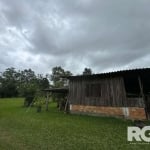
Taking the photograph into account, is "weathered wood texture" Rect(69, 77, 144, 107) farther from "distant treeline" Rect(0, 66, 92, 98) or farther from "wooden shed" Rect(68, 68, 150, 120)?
"distant treeline" Rect(0, 66, 92, 98)

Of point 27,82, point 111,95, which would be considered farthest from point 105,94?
point 27,82

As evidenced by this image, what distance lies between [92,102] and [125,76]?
357 cm

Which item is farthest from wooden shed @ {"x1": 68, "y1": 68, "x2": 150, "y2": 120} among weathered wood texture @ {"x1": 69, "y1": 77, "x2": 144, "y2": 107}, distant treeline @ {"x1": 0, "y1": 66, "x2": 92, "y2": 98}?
distant treeline @ {"x1": 0, "y1": 66, "x2": 92, "y2": 98}

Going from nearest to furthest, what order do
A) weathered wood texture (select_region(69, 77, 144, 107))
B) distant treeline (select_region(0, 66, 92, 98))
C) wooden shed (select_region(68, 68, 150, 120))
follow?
wooden shed (select_region(68, 68, 150, 120)) < weathered wood texture (select_region(69, 77, 144, 107)) < distant treeline (select_region(0, 66, 92, 98))

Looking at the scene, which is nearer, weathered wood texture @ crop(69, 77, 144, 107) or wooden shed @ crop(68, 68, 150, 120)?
wooden shed @ crop(68, 68, 150, 120)

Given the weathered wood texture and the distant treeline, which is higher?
the distant treeline

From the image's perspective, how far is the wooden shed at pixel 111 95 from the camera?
12.4 m

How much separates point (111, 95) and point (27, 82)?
29.8m

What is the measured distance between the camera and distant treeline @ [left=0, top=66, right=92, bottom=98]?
3177 centimetres

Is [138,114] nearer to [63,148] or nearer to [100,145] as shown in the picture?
[100,145]

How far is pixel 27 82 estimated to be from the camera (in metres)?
40.8

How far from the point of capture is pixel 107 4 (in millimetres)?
12430

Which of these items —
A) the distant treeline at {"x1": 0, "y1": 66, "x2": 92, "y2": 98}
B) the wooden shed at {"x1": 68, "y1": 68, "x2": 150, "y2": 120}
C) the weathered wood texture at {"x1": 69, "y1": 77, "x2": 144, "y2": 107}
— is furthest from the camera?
the distant treeline at {"x1": 0, "y1": 66, "x2": 92, "y2": 98}

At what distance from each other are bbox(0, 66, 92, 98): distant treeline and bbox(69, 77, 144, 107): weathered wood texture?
7.13m
